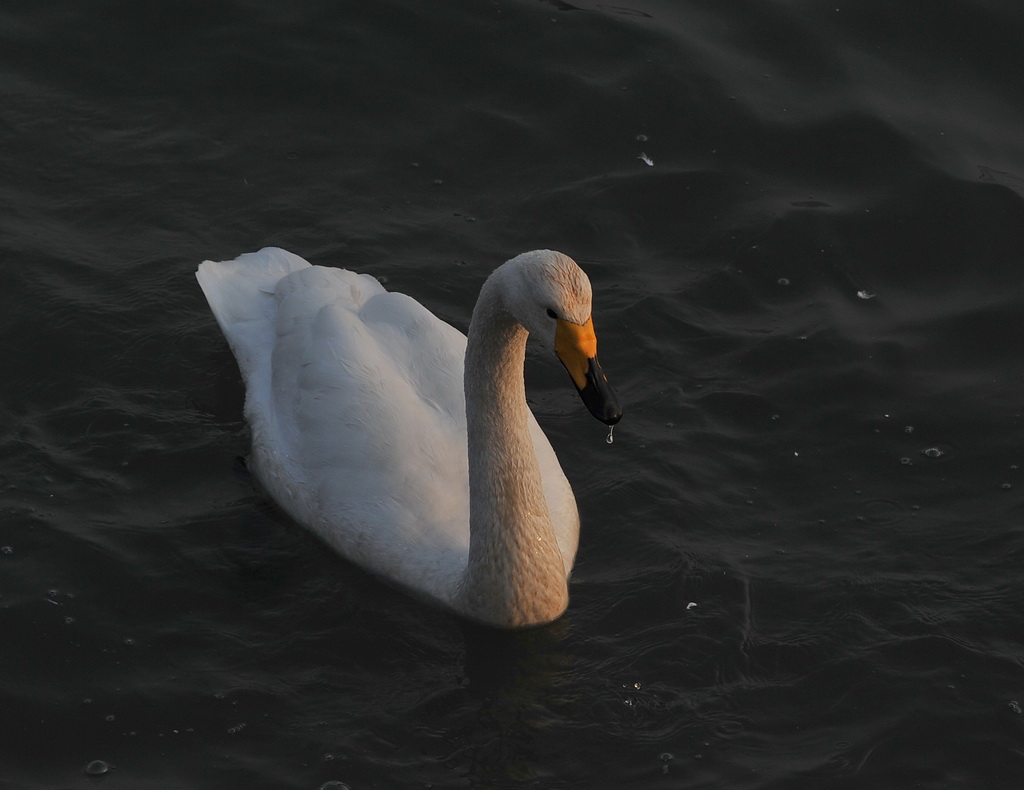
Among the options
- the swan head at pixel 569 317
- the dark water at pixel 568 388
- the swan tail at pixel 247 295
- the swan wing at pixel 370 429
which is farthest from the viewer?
the swan tail at pixel 247 295

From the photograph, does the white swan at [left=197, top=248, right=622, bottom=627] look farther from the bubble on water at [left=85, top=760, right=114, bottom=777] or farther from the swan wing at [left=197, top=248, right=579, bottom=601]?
the bubble on water at [left=85, top=760, right=114, bottom=777]

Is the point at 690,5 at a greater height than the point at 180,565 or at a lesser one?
greater

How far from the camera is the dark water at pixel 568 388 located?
812 cm

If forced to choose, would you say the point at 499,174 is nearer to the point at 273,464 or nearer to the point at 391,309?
the point at 391,309

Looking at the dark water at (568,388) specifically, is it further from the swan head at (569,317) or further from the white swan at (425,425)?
the swan head at (569,317)

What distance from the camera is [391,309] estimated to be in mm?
9844

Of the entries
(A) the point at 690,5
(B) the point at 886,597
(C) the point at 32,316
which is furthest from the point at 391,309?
(A) the point at 690,5

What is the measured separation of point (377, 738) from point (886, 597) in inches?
122

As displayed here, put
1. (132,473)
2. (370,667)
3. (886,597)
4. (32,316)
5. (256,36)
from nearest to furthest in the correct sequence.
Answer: (370,667) < (886,597) < (132,473) < (32,316) < (256,36)

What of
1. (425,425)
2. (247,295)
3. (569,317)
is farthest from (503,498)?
(247,295)

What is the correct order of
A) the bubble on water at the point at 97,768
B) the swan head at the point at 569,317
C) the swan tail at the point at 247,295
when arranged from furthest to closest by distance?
the swan tail at the point at 247,295
the bubble on water at the point at 97,768
the swan head at the point at 569,317

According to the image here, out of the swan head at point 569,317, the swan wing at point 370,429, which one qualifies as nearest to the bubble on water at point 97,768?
the swan wing at point 370,429

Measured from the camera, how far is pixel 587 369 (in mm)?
7465

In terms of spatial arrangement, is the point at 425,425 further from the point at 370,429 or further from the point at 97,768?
the point at 97,768
